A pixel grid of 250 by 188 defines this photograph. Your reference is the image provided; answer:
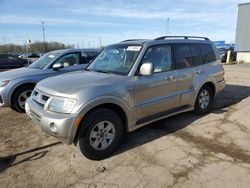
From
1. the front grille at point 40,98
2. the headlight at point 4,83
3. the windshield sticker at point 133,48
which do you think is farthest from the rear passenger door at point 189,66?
the headlight at point 4,83

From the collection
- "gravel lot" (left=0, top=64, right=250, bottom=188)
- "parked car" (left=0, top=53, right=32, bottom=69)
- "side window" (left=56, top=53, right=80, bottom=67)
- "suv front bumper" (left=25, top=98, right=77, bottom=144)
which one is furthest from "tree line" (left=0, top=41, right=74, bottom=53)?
"suv front bumper" (left=25, top=98, right=77, bottom=144)

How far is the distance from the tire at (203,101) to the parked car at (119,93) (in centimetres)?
3

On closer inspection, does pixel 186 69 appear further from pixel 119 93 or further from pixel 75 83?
pixel 75 83

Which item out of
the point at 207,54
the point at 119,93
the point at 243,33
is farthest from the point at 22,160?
the point at 243,33

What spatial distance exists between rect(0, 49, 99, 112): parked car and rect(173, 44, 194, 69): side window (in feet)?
10.7

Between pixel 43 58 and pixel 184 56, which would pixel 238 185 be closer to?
pixel 184 56

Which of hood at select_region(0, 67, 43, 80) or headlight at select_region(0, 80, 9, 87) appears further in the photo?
hood at select_region(0, 67, 43, 80)

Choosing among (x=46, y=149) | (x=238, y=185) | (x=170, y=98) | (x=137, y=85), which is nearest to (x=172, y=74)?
(x=170, y=98)

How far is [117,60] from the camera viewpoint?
4.50 meters

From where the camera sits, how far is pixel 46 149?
13.5 ft

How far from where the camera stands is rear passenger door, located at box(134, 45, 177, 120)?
13.6ft

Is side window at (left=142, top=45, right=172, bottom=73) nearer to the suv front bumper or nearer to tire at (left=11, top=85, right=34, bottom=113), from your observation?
the suv front bumper

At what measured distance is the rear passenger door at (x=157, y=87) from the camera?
415 centimetres

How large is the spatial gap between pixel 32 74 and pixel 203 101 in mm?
4528
